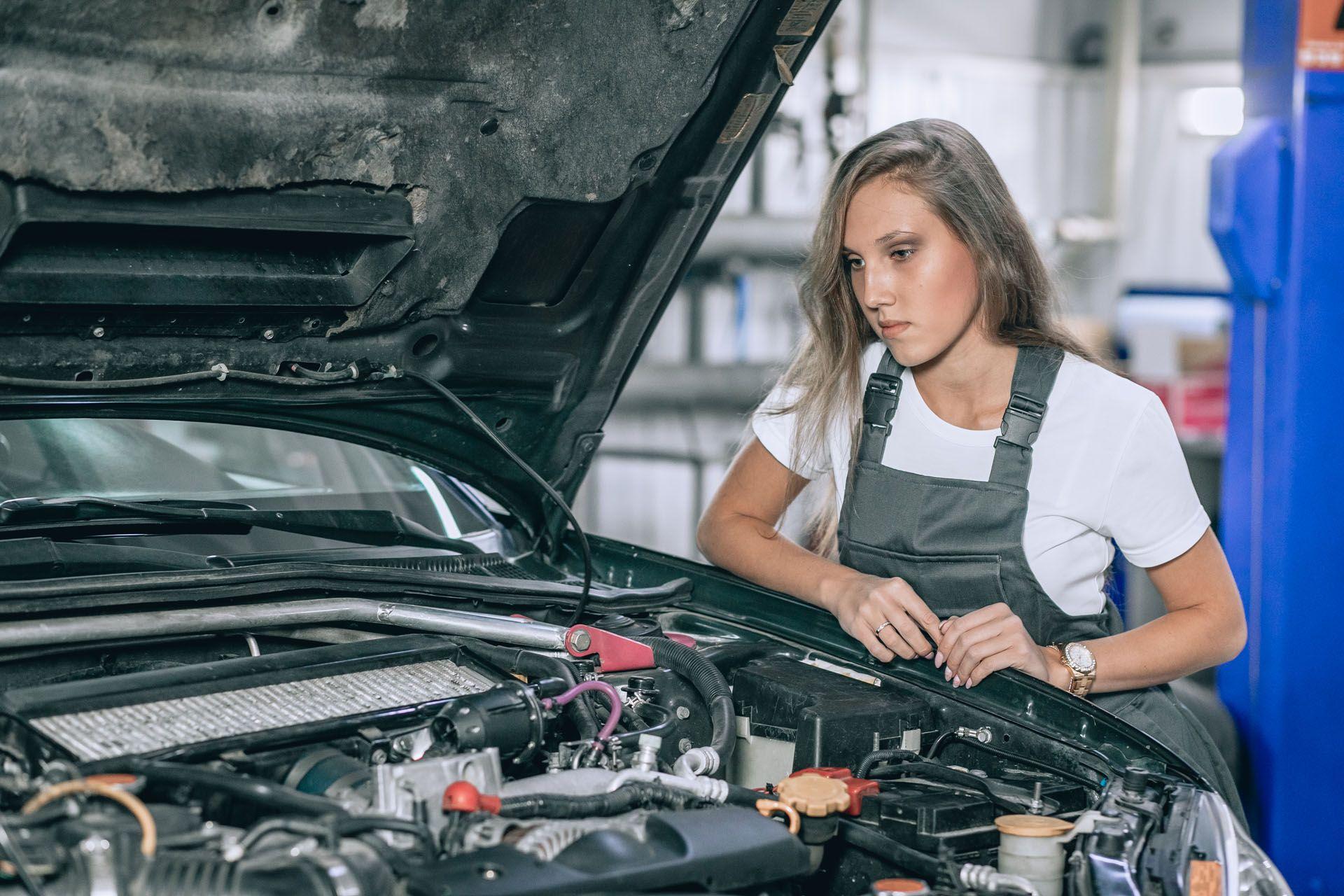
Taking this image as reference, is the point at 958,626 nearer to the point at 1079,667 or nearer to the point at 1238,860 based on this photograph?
the point at 1079,667

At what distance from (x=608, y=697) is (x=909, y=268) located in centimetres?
79

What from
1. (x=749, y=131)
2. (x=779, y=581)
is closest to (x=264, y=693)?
(x=779, y=581)

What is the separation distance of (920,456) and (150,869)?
1.32 meters

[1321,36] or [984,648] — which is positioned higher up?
[1321,36]

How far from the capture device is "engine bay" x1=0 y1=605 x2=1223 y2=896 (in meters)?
1.08

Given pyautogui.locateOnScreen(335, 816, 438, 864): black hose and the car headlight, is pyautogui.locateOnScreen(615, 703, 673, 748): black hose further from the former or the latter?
the car headlight

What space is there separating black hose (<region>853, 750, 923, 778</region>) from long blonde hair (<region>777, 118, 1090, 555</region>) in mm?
645

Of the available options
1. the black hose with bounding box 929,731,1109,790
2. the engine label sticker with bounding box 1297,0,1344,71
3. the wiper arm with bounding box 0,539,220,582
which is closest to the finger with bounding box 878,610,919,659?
the black hose with bounding box 929,731,1109,790

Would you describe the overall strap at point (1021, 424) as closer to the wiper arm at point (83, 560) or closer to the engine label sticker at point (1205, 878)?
the engine label sticker at point (1205, 878)

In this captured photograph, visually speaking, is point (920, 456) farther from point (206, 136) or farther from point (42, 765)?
point (42, 765)

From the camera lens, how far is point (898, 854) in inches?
52.0

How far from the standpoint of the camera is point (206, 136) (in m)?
1.49

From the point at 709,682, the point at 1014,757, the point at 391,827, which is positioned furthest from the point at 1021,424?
the point at 391,827

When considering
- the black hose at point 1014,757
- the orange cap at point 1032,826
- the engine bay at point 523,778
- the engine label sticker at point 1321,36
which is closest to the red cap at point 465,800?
the engine bay at point 523,778
